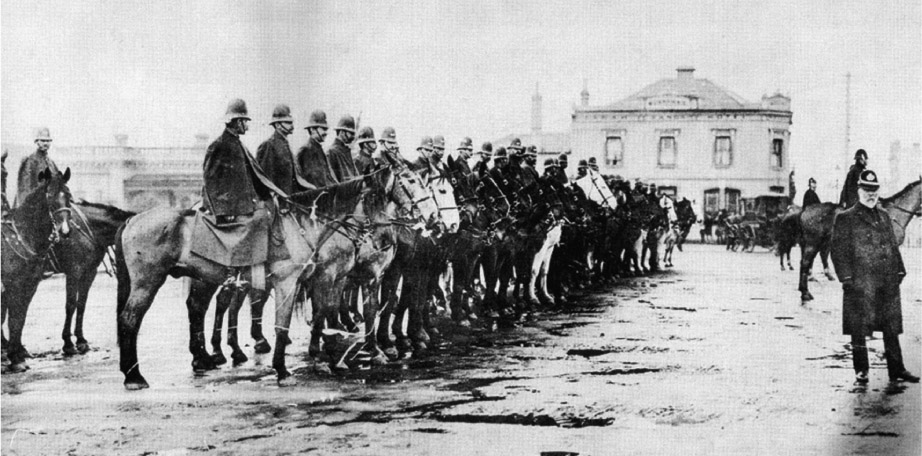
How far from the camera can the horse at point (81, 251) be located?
333 inches

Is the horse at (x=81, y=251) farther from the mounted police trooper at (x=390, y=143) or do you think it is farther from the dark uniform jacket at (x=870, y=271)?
the dark uniform jacket at (x=870, y=271)

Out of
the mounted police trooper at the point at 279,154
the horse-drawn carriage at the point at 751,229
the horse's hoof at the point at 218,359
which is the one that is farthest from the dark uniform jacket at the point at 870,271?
the horse-drawn carriage at the point at 751,229

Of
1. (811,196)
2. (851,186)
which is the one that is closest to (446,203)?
(851,186)

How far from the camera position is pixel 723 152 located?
12453mm

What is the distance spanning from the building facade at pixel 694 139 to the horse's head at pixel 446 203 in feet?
5.61

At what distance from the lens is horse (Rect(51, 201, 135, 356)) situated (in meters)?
8.45

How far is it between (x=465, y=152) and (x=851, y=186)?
4400 millimetres

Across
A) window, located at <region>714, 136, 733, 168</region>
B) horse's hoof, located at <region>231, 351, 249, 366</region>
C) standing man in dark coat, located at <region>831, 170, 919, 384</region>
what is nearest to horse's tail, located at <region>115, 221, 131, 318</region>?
horse's hoof, located at <region>231, 351, 249, 366</region>

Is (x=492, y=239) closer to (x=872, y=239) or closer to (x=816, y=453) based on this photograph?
(x=872, y=239)

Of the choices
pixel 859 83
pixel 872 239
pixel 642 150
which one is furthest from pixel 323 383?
pixel 642 150

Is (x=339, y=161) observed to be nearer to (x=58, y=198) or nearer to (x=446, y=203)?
(x=446, y=203)

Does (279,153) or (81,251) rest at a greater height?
(279,153)

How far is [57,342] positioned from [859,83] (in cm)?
778

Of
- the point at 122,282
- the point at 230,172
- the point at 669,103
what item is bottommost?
the point at 122,282
